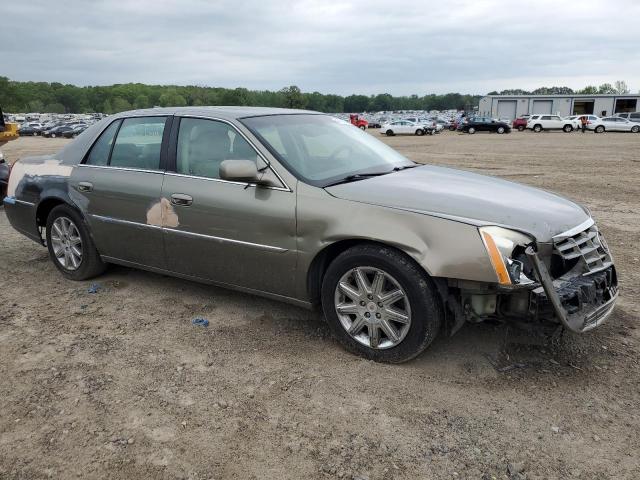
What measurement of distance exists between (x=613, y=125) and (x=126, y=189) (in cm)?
4795

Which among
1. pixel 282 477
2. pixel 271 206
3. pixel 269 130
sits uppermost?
pixel 269 130

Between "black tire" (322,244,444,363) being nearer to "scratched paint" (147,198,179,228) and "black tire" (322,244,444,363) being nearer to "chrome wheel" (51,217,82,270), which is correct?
"scratched paint" (147,198,179,228)

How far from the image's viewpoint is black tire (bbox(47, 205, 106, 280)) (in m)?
5.12

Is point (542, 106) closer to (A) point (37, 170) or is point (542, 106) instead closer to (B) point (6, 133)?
(B) point (6, 133)

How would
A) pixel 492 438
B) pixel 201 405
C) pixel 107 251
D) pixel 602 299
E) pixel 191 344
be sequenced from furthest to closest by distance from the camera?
pixel 107 251 → pixel 191 344 → pixel 602 299 → pixel 201 405 → pixel 492 438

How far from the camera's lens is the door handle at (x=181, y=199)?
426cm

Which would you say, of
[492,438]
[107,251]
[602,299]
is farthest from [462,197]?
[107,251]

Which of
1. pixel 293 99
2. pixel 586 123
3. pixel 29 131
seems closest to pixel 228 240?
pixel 586 123

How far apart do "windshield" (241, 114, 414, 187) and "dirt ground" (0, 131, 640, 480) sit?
1186 mm

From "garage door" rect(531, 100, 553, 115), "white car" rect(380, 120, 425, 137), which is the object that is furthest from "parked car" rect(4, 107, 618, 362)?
"garage door" rect(531, 100, 553, 115)

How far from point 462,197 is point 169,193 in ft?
7.30

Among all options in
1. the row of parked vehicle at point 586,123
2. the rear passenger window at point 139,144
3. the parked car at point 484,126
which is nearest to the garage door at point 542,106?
the row of parked vehicle at point 586,123

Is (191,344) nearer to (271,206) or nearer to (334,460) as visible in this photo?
(271,206)

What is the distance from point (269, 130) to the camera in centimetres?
427
